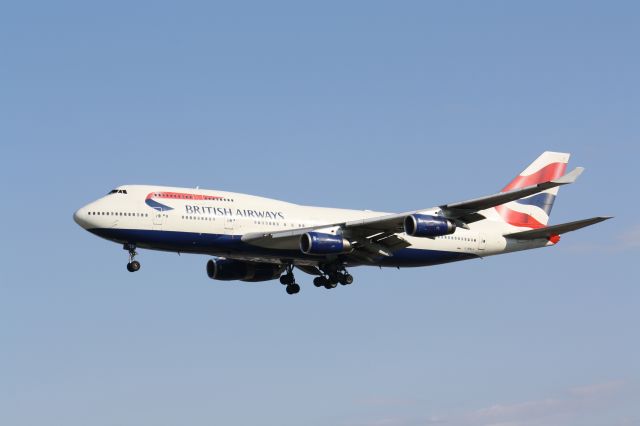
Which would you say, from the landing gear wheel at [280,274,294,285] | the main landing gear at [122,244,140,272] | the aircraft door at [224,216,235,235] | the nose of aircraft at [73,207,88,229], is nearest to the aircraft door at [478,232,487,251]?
the landing gear wheel at [280,274,294,285]

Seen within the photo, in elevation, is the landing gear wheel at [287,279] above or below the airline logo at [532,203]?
below

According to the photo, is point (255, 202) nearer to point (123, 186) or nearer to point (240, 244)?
point (240, 244)

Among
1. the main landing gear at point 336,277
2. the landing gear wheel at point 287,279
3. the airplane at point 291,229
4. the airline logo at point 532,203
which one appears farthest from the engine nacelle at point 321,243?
the airline logo at point 532,203

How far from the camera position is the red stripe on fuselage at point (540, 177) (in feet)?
229

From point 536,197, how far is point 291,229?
56.7 ft

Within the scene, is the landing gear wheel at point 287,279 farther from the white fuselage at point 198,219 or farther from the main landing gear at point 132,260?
the main landing gear at point 132,260

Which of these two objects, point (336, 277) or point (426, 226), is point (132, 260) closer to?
point (336, 277)

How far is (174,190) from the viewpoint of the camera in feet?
194

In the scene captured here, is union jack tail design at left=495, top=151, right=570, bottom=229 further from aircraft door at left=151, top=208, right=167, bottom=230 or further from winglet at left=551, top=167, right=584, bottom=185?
aircraft door at left=151, top=208, right=167, bottom=230

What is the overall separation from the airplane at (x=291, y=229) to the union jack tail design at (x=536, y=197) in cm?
285

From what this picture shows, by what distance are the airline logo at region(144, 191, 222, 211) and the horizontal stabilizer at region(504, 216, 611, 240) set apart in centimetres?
1844

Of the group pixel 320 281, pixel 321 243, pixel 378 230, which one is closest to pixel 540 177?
pixel 378 230

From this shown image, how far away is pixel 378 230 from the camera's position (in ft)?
195

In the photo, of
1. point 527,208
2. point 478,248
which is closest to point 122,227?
point 478,248
